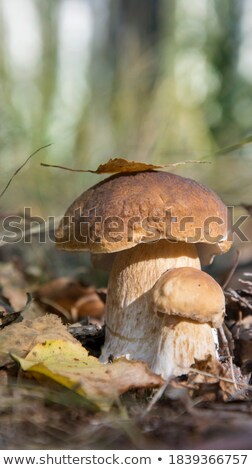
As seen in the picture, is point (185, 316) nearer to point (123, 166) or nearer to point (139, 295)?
point (139, 295)

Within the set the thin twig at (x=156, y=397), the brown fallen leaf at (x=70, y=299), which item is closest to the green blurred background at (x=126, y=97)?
the brown fallen leaf at (x=70, y=299)

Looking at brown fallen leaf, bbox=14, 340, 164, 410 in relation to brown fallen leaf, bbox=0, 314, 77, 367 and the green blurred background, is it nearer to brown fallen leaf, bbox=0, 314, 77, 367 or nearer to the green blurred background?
brown fallen leaf, bbox=0, 314, 77, 367

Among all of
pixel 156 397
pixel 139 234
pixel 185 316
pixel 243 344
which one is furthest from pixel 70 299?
pixel 156 397

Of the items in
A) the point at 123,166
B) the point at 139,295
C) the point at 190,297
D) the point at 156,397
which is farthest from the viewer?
the point at 139,295

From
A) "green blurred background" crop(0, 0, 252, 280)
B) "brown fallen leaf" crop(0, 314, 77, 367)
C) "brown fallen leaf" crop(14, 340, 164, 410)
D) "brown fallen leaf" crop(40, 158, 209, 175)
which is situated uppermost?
"green blurred background" crop(0, 0, 252, 280)

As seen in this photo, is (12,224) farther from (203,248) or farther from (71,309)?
(203,248)

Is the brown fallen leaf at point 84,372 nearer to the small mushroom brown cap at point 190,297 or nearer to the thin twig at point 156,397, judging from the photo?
the thin twig at point 156,397

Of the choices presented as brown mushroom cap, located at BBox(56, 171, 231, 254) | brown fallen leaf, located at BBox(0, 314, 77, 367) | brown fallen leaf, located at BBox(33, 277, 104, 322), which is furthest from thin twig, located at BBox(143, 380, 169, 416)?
brown fallen leaf, located at BBox(33, 277, 104, 322)
